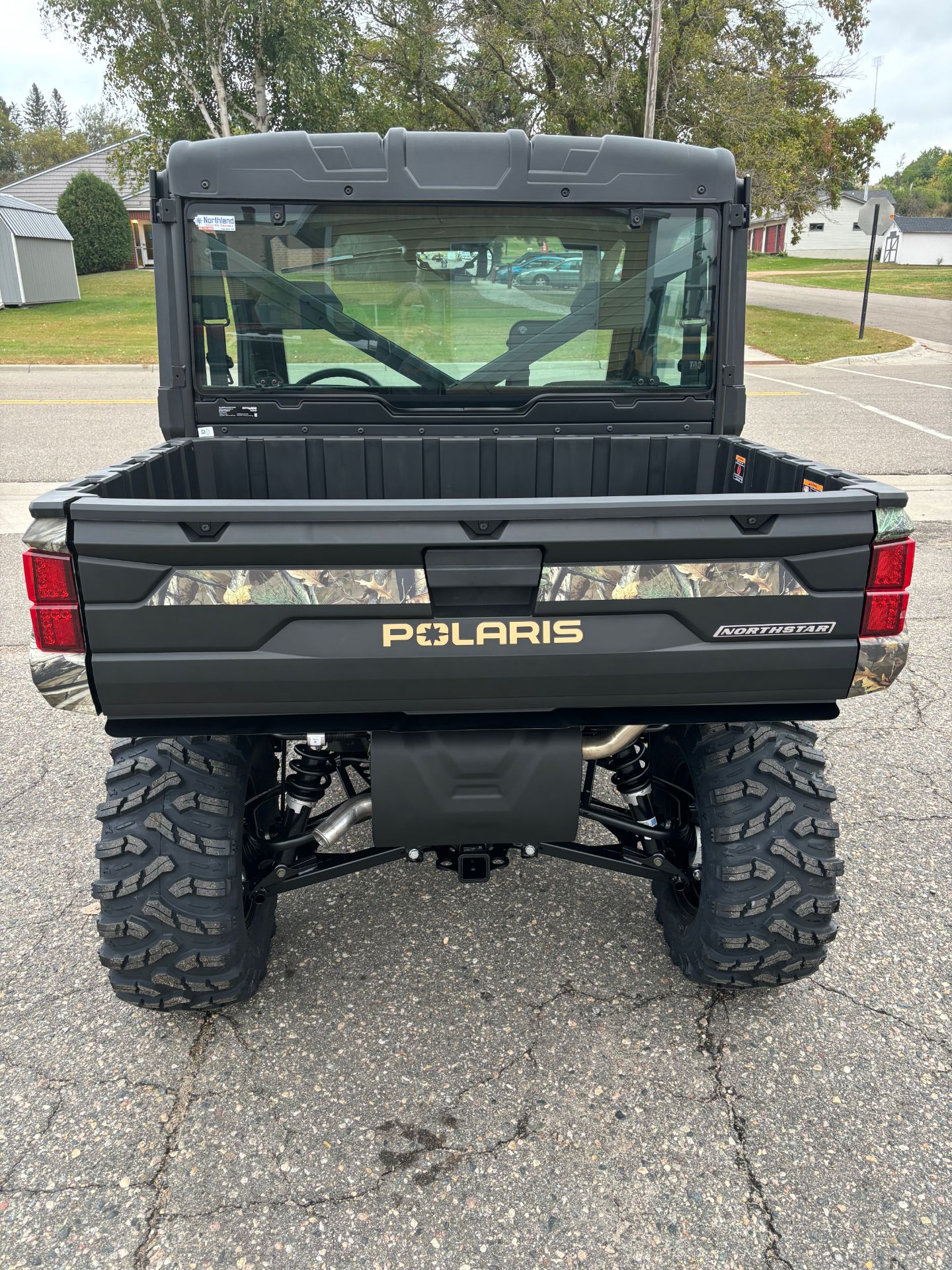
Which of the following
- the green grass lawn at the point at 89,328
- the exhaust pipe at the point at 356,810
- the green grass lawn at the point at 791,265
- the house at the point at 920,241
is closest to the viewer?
the exhaust pipe at the point at 356,810

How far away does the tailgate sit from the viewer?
1988mm

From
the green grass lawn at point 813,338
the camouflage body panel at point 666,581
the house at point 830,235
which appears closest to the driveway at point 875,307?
the green grass lawn at point 813,338

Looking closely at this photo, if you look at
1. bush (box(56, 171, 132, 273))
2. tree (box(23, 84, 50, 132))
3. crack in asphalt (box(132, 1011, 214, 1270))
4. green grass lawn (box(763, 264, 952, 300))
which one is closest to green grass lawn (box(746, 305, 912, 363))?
green grass lawn (box(763, 264, 952, 300))

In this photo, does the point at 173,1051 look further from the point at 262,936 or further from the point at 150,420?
the point at 150,420

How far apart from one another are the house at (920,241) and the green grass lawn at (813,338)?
58.7 meters

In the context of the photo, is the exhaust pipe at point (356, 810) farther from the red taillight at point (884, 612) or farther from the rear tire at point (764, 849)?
the red taillight at point (884, 612)

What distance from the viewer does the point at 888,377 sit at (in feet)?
53.7

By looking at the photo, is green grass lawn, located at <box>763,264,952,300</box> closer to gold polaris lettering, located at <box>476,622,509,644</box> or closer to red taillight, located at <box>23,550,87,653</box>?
gold polaris lettering, located at <box>476,622,509,644</box>

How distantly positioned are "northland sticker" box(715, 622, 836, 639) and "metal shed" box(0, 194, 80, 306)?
3180cm

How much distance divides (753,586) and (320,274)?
203cm

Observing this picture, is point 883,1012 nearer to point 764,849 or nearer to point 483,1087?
point 764,849

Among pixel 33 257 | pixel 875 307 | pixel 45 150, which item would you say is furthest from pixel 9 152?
pixel 875 307

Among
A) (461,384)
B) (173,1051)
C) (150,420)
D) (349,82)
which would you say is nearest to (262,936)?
(173,1051)

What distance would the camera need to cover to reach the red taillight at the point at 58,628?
6.57 feet
